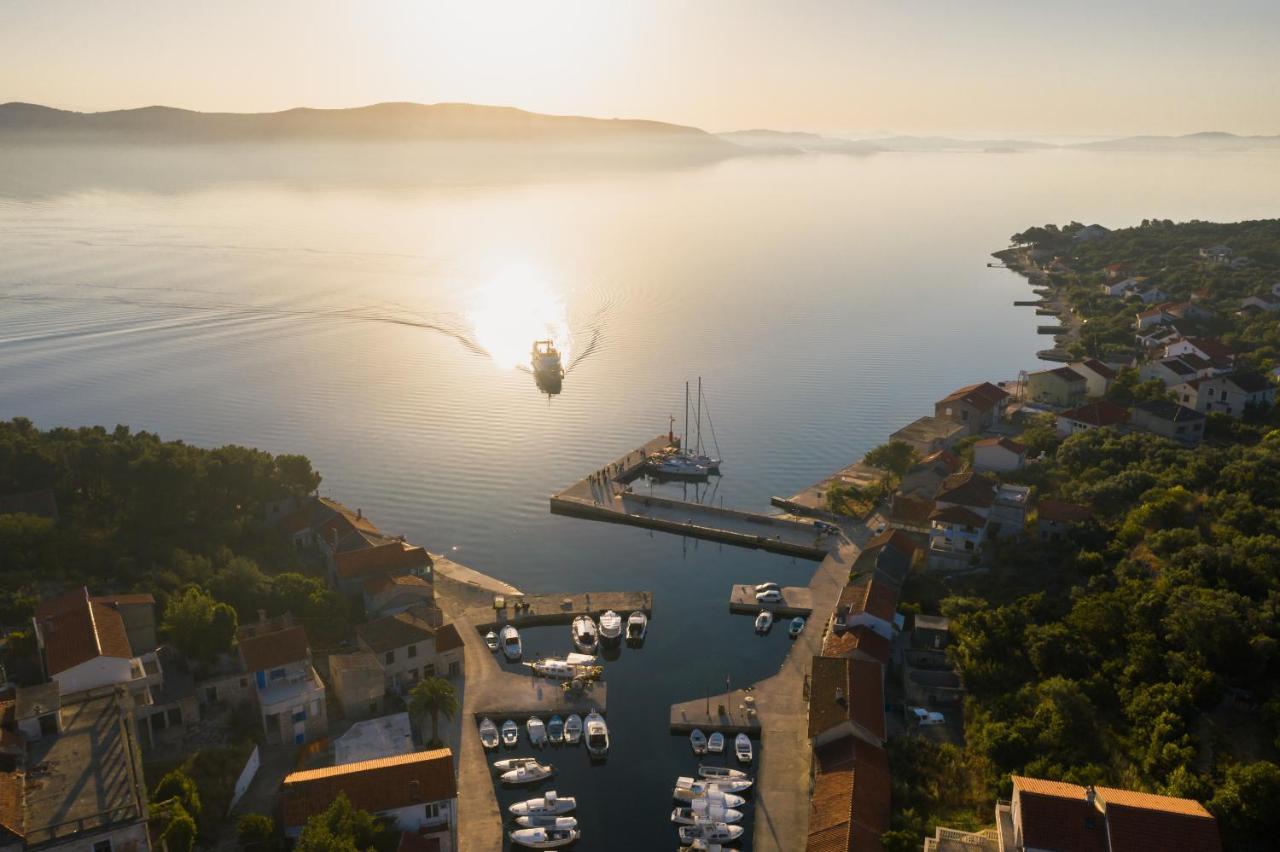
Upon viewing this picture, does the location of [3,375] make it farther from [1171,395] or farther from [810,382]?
[1171,395]

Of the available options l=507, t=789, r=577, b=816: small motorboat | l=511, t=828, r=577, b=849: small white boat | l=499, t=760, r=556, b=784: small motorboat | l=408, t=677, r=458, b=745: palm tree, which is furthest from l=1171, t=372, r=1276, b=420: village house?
l=408, t=677, r=458, b=745: palm tree

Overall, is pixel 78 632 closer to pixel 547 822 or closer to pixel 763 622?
pixel 547 822

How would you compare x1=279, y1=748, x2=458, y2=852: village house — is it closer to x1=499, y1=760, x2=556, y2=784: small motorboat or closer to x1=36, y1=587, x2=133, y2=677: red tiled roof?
x1=499, y1=760, x2=556, y2=784: small motorboat

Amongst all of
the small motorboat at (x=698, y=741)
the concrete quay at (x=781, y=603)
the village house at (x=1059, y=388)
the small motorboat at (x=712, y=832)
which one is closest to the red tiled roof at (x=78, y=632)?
the small motorboat at (x=712, y=832)

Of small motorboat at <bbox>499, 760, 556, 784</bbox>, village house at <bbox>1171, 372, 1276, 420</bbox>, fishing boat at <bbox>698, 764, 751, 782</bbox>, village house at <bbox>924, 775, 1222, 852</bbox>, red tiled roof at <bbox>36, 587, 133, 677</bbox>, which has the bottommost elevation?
small motorboat at <bbox>499, 760, 556, 784</bbox>

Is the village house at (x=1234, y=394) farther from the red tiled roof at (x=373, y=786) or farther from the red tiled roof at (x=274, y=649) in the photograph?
the red tiled roof at (x=274, y=649)
